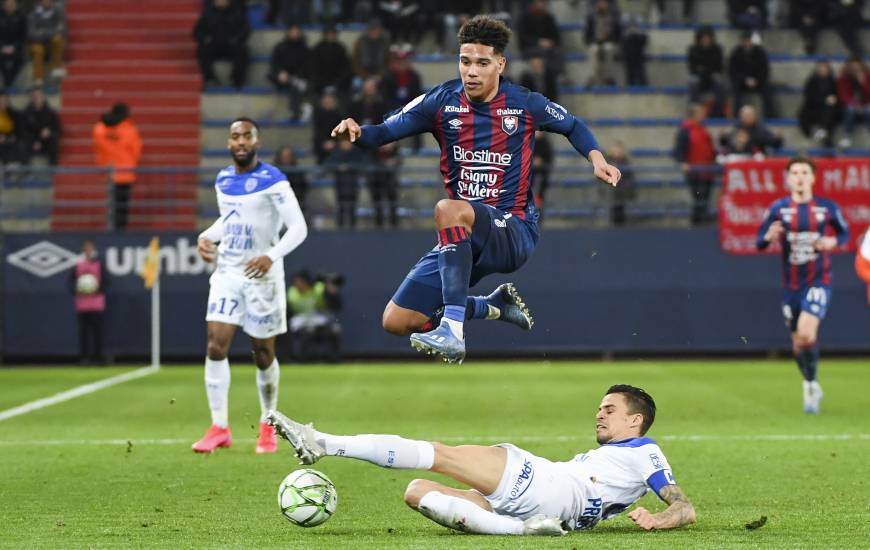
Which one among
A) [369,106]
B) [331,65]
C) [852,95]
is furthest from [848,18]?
[331,65]

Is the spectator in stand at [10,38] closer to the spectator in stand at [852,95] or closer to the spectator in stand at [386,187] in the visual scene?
the spectator in stand at [386,187]

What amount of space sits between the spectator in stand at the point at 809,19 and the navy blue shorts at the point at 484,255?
2034 cm

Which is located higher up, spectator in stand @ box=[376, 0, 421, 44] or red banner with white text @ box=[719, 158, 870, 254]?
spectator in stand @ box=[376, 0, 421, 44]

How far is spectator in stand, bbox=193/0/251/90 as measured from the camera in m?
26.8

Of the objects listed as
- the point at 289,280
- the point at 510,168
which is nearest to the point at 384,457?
→ the point at 510,168

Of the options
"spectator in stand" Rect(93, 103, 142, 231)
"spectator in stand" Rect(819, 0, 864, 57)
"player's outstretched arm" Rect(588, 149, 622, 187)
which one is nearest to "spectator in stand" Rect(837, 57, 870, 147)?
"spectator in stand" Rect(819, 0, 864, 57)

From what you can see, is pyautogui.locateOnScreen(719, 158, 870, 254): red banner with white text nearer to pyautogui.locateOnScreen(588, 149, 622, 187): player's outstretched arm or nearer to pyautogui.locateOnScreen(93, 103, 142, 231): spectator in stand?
pyautogui.locateOnScreen(93, 103, 142, 231): spectator in stand

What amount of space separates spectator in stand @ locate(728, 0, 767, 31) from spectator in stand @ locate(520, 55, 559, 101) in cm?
477

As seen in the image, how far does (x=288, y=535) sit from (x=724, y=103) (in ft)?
67.4

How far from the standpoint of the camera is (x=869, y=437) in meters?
12.7

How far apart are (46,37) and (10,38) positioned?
66 centimetres

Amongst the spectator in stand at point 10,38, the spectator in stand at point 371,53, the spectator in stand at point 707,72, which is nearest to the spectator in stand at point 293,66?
the spectator in stand at point 371,53

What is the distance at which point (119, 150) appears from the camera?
2473 cm

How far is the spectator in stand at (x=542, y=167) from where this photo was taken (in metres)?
23.8
